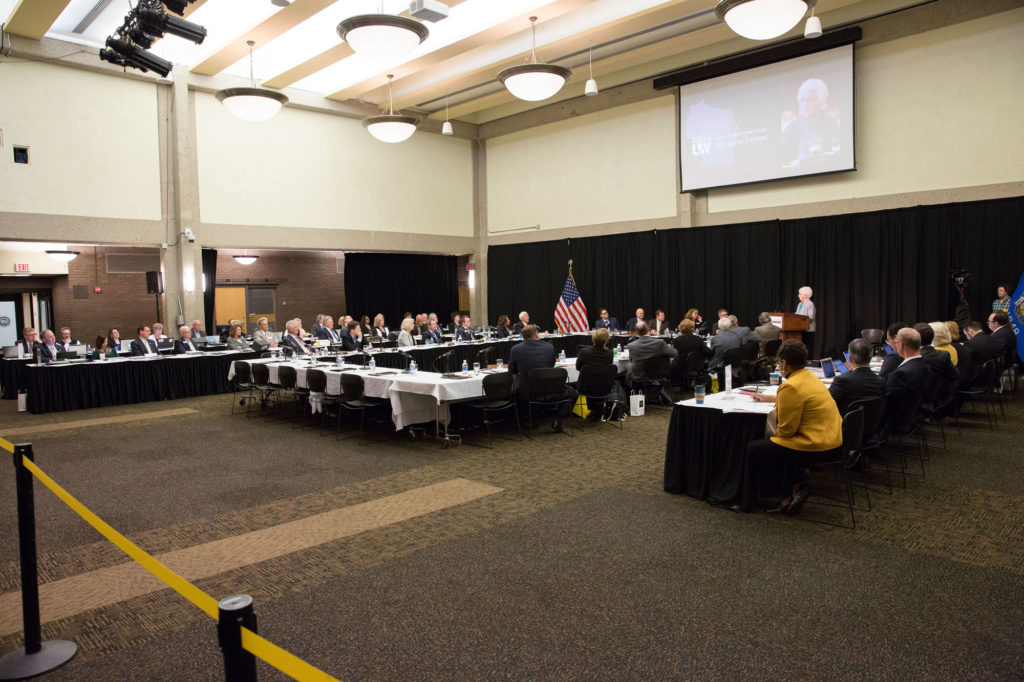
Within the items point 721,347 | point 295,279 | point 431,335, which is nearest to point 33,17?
point 431,335

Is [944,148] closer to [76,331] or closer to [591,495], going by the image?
[591,495]

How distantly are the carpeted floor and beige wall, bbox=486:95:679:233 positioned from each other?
9.80 m

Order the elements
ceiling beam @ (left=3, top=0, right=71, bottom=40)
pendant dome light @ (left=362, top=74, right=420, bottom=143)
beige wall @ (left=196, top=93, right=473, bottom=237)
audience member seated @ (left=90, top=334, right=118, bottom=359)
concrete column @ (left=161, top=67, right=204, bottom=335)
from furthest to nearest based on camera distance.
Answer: beige wall @ (left=196, top=93, right=473, bottom=237) < concrete column @ (left=161, top=67, right=204, bottom=335) < pendant dome light @ (left=362, top=74, right=420, bottom=143) < audience member seated @ (left=90, top=334, right=118, bottom=359) < ceiling beam @ (left=3, top=0, right=71, bottom=40)

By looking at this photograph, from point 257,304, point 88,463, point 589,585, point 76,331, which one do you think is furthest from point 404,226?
point 589,585

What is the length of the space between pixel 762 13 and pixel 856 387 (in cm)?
381

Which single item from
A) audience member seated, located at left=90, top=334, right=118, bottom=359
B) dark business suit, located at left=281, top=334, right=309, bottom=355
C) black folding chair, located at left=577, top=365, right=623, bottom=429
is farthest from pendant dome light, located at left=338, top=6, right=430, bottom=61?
audience member seated, located at left=90, top=334, right=118, bottom=359

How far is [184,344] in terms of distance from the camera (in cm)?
1209

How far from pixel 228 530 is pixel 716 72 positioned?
1236 cm

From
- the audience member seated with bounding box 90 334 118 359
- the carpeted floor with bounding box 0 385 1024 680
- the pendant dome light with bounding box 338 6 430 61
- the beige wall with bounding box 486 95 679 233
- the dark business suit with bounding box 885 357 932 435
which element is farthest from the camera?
the beige wall with bounding box 486 95 679 233

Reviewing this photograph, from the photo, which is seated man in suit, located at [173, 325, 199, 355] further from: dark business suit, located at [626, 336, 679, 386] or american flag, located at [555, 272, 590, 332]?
dark business suit, located at [626, 336, 679, 386]

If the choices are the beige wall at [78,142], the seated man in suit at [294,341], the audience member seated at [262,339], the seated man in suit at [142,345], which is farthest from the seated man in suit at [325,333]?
the beige wall at [78,142]

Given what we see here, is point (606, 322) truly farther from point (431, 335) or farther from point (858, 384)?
point (858, 384)

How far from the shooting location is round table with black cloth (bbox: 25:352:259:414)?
9969 mm

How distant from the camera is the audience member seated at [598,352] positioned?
→ 777 cm
